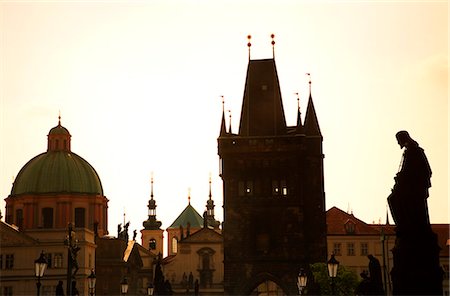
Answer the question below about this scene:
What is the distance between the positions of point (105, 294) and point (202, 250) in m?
20.1

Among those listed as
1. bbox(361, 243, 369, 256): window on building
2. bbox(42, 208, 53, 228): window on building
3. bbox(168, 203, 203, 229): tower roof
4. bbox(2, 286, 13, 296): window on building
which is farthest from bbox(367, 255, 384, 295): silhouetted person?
bbox(168, 203, 203, 229): tower roof

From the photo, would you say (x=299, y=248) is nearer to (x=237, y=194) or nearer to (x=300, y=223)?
(x=300, y=223)

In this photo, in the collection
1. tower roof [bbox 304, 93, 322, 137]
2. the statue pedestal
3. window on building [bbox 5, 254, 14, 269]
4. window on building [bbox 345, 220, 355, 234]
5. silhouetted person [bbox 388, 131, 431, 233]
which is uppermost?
tower roof [bbox 304, 93, 322, 137]

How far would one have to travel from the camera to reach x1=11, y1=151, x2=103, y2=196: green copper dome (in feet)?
333

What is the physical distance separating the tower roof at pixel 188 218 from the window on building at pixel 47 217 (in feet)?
218

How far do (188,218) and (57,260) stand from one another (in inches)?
3181

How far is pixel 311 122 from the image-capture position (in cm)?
9306

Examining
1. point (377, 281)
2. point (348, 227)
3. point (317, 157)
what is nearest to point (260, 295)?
point (348, 227)

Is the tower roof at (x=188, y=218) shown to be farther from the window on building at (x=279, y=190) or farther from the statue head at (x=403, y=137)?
the statue head at (x=403, y=137)

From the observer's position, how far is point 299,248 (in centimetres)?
8550

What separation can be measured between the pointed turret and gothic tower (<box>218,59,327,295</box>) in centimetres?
202

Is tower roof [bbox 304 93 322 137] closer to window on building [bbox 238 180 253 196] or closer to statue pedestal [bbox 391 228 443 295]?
window on building [bbox 238 180 253 196]

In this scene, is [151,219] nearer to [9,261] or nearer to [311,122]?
[311,122]

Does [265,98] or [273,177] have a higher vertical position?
[265,98]
